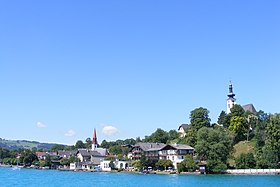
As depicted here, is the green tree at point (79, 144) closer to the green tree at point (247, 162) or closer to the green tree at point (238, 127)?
the green tree at point (238, 127)

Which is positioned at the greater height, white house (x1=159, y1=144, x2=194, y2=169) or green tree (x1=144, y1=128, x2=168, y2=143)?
green tree (x1=144, y1=128, x2=168, y2=143)

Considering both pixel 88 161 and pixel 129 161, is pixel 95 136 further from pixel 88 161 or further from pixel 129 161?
pixel 129 161

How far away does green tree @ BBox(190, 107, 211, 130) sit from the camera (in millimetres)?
97688

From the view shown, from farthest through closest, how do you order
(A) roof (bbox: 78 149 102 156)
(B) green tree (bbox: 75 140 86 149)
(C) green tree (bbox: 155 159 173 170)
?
(B) green tree (bbox: 75 140 86 149)
(A) roof (bbox: 78 149 102 156)
(C) green tree (bbox: 155 159 173 170)

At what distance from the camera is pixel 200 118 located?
Answer: 9856 cm

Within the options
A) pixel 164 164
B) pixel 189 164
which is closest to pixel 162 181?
pixel 189 164

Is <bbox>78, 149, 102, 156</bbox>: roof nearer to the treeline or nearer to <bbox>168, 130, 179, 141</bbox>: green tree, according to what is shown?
<bbox>168, 130, 179, 141</bbox>: green tree

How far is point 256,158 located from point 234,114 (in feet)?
76.4

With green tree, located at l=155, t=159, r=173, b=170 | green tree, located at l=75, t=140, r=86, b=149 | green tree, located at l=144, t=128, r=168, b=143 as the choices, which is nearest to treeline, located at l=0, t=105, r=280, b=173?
green tree, located at l=155, t=159, r=173, b=170

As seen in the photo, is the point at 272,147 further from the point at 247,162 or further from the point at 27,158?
the point at 27,158

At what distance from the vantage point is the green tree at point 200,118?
9769cm

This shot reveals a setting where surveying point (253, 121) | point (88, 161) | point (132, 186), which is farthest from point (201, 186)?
point (88, 161)

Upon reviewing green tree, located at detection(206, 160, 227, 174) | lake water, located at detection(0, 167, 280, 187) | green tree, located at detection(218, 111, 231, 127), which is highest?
green tree, located at detection(218, 111, 231, 127)

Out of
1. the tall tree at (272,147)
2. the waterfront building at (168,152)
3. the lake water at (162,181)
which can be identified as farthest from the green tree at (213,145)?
the lake water at (162,181)
